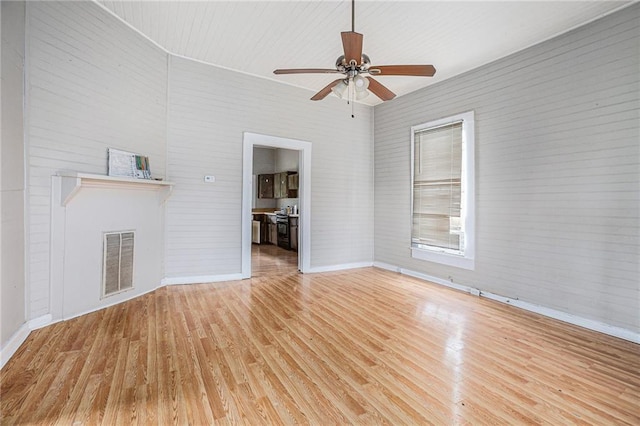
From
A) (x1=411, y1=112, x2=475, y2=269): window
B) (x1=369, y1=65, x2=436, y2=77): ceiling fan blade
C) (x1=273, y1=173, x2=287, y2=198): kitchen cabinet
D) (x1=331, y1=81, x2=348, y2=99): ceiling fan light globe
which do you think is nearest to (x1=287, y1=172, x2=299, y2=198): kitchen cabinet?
(x1=273, y1=173, x2=287, y2=198): kitchen cabinet

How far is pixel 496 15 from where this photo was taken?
3217 mm

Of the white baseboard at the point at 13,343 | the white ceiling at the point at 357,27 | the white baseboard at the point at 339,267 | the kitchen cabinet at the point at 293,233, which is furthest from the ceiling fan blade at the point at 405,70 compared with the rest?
the kitchen cabinet at the point at 293,233

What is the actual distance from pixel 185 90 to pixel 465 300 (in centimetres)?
510

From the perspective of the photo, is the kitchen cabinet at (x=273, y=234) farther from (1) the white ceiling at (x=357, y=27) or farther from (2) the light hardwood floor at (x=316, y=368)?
(1) the white ceiling at (x=357, y=27)

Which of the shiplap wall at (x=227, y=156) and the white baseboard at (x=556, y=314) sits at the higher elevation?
the shiplap wall at (x=227, y=156)

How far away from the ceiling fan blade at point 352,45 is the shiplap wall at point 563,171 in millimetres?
2552

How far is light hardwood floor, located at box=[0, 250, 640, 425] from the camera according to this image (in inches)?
72.1

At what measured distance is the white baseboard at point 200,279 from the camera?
4.47m

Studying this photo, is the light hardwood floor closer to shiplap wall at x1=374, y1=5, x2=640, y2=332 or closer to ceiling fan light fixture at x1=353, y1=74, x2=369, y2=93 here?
shiplap wall at x1=374, y1=5, x2=640, y2=332

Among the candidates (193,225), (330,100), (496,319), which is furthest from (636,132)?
(193,225)

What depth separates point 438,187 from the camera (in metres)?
4.88

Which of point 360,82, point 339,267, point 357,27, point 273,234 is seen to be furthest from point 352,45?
point 273,234

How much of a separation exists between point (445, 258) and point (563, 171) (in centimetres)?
198

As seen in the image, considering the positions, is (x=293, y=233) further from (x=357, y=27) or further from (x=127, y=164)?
(x=357, y=27)
